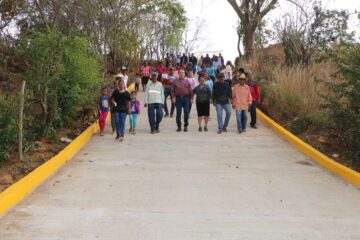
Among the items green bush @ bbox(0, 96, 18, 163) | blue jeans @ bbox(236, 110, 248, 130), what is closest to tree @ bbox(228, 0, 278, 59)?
blue jeans @ bbox(236, 110, 248, 130)

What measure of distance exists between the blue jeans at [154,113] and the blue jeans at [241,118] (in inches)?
78.0

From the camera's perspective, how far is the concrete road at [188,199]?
625cm

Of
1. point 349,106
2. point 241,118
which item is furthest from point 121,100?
point 349,106

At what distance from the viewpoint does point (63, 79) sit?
1312 cm

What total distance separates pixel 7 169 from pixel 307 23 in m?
16.0

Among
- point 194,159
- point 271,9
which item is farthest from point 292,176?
point 271,9

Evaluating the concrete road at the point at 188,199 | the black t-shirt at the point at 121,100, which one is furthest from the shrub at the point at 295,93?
the black t-shirt at the point at 121,100

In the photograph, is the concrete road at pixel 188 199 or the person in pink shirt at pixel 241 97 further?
the person in pink shirt at pixel 241 97

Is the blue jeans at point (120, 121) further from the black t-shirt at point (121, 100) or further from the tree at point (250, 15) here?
the tree at point (250, 15)

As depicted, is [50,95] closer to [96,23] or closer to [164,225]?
[164,225]

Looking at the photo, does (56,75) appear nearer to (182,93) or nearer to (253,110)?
(182,93)

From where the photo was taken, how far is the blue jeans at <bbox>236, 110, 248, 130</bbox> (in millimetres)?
14523

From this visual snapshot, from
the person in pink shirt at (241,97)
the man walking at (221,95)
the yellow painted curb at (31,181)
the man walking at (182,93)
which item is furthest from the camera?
the man walking at (182,93)

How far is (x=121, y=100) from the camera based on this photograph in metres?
13.2
